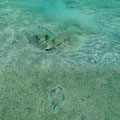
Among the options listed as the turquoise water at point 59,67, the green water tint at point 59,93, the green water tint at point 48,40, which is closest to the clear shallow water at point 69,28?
the turquoise water at point 59,67

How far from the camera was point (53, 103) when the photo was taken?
17.6 ft

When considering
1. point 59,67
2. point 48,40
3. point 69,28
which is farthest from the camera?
point 69,28

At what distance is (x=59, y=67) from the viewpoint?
5.92m

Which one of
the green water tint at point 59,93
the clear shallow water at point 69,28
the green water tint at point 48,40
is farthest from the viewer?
the green water tint at point 48,40

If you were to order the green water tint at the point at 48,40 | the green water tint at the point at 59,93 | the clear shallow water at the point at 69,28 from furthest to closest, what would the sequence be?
the green water tint at the point at 48,40 < the clear shallow water at the point at 69,28 < the green water tint at the point at 59,93

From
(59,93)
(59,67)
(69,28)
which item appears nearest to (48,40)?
(69,28)

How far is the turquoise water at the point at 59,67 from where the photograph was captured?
525cm

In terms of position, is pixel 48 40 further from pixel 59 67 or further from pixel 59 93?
pixel 59 93

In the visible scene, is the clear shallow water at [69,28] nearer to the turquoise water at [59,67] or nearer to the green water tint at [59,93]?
the turquoise water at [59,67]

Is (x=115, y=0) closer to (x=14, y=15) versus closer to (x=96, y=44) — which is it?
(x=96, y=44)

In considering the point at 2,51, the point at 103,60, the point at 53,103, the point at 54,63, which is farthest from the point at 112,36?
the point at 2,51

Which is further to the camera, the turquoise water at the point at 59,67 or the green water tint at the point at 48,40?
the green water tint at the point at 48,40

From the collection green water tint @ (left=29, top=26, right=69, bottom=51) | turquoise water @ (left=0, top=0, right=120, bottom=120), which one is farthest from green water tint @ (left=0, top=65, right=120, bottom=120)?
green water tint @ (left=29, top=26, right=69, bottom=51)

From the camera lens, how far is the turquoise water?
525cm
